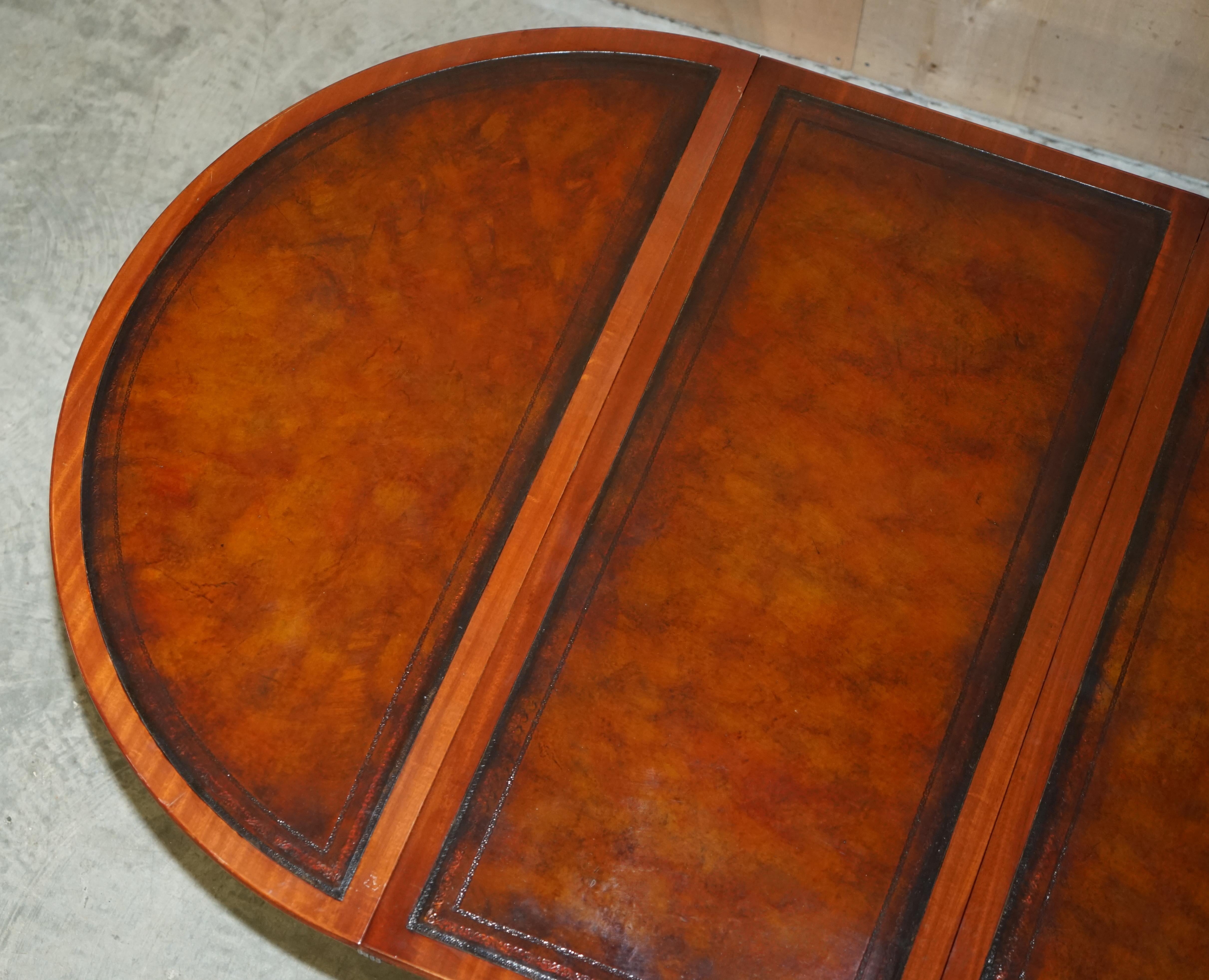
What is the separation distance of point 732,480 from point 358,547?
27.6 inches

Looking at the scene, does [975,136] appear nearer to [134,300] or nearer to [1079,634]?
[1079,634]

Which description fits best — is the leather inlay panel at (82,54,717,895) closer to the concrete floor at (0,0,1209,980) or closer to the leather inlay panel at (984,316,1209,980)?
the concrete floor at (0,0,1209,980)

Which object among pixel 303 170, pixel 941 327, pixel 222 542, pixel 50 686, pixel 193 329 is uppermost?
pixel 941 327

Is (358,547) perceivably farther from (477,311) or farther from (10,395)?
(10,395)

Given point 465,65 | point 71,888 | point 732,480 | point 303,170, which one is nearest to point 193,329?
point 303,170

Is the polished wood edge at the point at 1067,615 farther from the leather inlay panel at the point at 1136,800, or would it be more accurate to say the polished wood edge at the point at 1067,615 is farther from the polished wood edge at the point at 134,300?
the polished wood edge at the point at 134,300

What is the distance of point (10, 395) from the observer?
9.91ft

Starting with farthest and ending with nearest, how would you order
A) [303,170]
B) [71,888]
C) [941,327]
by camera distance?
[71,888]
[303,170]
[941,327]

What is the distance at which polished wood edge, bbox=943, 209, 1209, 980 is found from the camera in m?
1.88

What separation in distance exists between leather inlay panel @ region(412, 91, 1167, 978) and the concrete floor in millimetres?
960

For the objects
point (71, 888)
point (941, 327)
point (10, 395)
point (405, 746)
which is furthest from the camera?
point (10, 395)

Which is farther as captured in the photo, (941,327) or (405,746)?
(941,327)

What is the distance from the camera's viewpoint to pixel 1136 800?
6.29ft

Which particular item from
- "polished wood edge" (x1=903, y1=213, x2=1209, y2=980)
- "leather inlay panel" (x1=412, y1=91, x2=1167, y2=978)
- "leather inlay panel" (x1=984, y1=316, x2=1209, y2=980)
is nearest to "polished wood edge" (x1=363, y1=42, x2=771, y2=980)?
"leather inlay panel" (x1=412, y1=91, x2=1167, y2=978)
